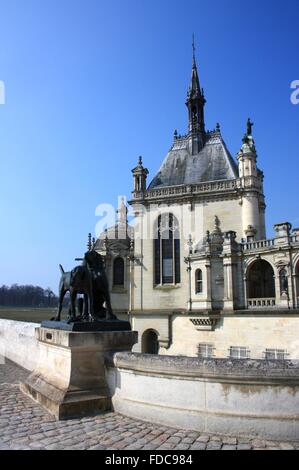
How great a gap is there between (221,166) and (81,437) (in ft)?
98.2

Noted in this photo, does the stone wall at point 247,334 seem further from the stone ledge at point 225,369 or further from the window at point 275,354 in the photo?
the stone ledge at point 225,369

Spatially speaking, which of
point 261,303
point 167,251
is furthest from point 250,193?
point 261,303

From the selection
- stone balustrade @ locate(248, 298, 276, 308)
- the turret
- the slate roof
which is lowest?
stone balustrade @ locate(248, 298, 276, 308)

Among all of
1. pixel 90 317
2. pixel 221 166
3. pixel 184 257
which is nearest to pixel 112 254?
pixel 184 257

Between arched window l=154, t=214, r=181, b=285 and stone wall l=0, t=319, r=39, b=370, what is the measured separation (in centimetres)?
1703

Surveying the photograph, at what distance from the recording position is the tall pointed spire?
36.0 meters

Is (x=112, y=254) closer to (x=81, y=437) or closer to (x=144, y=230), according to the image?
(x=144, y=230)

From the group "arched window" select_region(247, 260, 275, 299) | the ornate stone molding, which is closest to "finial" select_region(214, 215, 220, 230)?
"arched window" select_region(247, 260, 275, 299)

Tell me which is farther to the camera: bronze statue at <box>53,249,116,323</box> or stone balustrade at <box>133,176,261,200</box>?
stone balustrade at <box>133,176,261,200</box>

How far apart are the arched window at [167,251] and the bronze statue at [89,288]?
23394 mm

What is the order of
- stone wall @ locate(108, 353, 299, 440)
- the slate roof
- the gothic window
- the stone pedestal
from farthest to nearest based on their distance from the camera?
the slate roof → the gothic window → the stone pedestal → stone wall @ locate(108, 353, 299, 440)

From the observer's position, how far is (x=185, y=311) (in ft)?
94.1

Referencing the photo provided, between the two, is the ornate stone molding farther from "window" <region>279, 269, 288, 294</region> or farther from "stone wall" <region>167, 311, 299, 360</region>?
"window" <region>279, 269, 288, 294</region>

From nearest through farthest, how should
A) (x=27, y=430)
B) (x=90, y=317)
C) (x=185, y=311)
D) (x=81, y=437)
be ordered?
(x=81, y=437) < (x=27, y=430) < (x=90, y=317) < (x=185, y=311)
